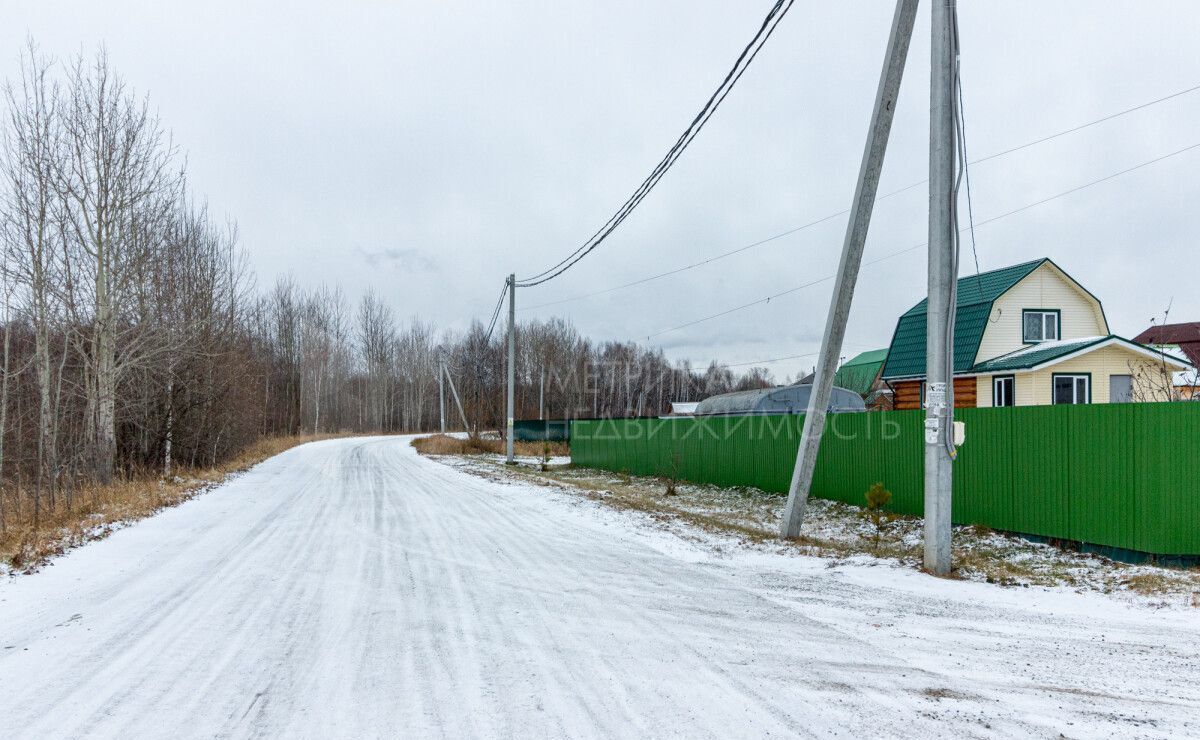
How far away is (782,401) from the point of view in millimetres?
24031

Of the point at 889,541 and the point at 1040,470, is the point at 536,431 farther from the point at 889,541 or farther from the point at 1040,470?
the point at 1040,470

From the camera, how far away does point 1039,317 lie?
21.4m

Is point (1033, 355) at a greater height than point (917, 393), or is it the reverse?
point (1033, 355)

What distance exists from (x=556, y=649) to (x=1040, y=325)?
21.6 meters

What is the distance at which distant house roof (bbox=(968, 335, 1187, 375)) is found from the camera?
18.2 m

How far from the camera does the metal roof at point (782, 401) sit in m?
24.0

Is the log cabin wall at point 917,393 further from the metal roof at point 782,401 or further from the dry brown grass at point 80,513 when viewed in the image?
the dry brown grass at point 80,513

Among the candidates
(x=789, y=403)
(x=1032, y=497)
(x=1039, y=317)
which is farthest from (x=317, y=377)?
(x=1032, y=497)

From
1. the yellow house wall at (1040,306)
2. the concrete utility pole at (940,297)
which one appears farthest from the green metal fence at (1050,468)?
the yellow house wall at (1040,306)

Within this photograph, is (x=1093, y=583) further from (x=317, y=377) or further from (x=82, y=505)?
(x=317, y=377)

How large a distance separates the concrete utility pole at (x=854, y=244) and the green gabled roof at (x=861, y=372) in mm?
39944

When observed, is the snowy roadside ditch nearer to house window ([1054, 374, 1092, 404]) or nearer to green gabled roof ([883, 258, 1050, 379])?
green gabled roof ([883, 258, 1050, 379])

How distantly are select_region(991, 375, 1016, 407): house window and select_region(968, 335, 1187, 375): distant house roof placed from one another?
37 centimetres

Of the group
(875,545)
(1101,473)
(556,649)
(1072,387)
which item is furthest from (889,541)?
(1072,387)
